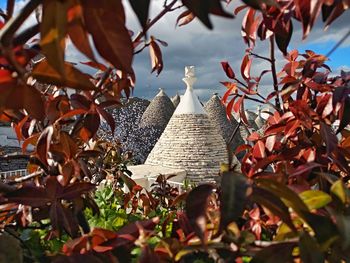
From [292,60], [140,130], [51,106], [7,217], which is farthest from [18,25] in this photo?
[140,130]

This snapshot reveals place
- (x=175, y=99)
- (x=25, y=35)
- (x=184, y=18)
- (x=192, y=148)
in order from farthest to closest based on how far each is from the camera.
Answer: (x=175, y=99) → (x=192, y=148) → (x=184, y=18) → (x=25, y=35)

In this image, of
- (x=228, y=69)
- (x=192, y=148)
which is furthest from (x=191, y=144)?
(x=228, y=69)

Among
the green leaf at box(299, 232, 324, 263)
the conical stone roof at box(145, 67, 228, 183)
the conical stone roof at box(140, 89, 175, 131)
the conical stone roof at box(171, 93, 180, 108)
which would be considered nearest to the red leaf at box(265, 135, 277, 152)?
the green leaf at box(299, 232, 324, 263)

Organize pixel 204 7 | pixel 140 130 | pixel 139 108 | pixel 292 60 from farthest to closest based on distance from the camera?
pixel 139 108 < pixel 140 130 < pixel 292 60 < pixel 204 7

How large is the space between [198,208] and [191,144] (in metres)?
10.6

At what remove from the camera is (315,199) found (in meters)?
0.44

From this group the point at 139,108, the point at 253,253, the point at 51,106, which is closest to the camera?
the point at 253,253

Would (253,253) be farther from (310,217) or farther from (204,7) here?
(204,7)

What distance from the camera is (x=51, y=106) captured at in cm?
73

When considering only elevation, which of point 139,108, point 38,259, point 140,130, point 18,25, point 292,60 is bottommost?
point 38,259

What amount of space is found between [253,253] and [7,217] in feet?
1.85

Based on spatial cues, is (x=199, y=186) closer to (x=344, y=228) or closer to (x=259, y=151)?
(x=344, y=228)

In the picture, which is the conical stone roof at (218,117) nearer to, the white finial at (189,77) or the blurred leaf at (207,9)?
the white finial at (189,77)

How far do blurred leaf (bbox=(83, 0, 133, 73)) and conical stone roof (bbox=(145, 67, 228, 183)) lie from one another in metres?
9.91
